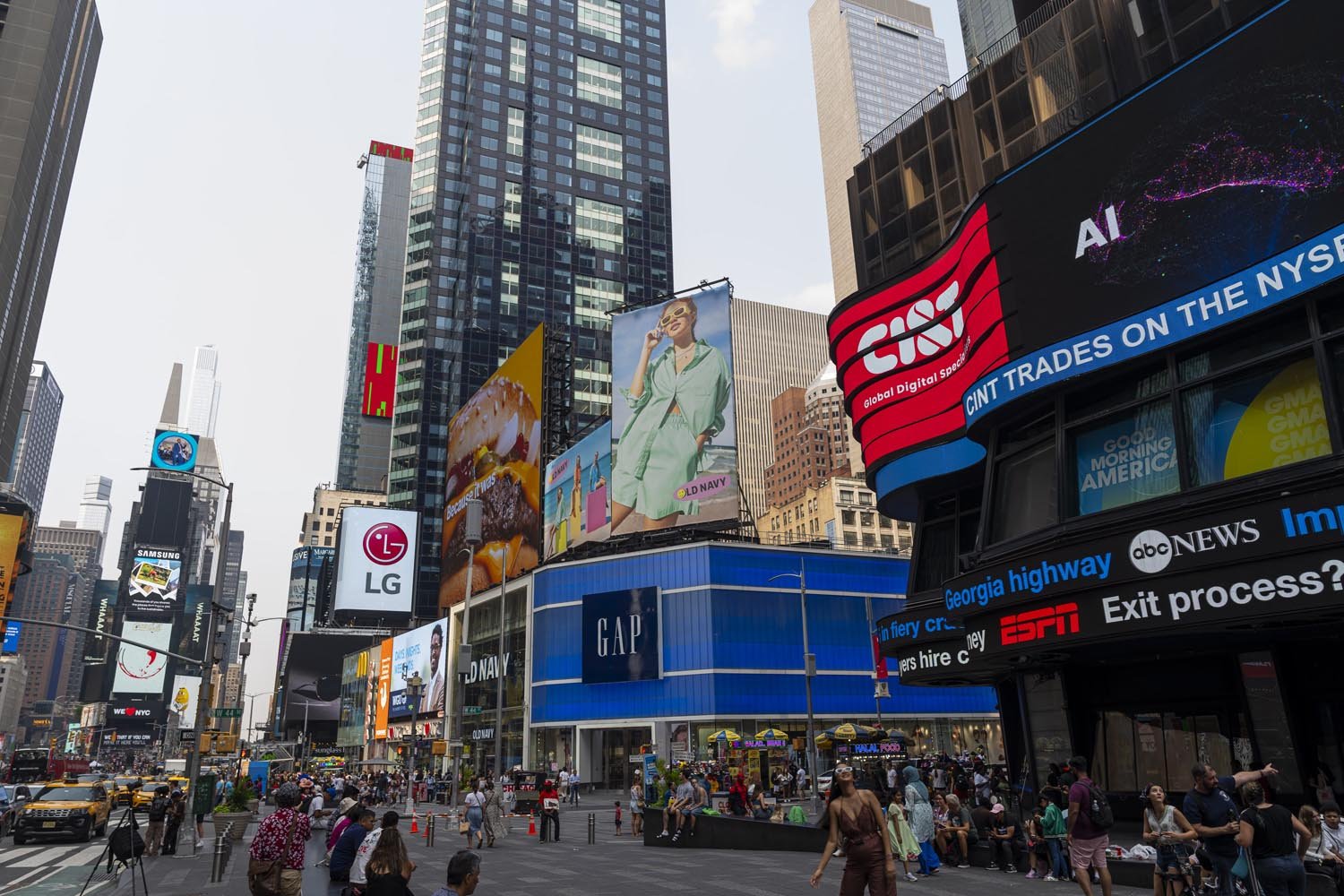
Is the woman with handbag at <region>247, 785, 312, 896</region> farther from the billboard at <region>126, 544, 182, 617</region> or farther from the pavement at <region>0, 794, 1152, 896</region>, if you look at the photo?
the billboard at <region>126, 544, 182, 617</region>

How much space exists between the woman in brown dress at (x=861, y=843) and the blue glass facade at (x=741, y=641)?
48549 mm

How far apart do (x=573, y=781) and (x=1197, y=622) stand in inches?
1536

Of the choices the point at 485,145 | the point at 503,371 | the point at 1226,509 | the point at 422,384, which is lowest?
the point at 1226,509

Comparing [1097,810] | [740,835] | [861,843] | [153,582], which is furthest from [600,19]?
[861,843]

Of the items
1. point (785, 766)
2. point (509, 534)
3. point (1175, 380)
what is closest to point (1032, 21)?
point (1175, 380)

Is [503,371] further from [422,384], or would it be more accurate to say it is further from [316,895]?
[316,895]

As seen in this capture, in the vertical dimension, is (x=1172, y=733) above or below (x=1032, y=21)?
below

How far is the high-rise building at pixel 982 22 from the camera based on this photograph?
47.1 meters

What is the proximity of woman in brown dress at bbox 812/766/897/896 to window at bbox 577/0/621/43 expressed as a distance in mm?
173862

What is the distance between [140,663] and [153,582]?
15724mm

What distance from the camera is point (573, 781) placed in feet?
155

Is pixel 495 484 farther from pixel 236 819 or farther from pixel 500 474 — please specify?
pixel 236 819

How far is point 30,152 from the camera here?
108 m

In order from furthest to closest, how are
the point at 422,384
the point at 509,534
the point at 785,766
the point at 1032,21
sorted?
the point at 422,384
the point at 509,534
the point at 785,766
the point at 1032,21
